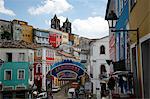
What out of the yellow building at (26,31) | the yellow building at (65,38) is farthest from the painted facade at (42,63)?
the yellow building at (65,38)

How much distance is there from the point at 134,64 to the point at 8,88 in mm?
30433

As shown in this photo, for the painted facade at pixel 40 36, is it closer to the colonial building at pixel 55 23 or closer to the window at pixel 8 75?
the colonial building at pixel 55 23

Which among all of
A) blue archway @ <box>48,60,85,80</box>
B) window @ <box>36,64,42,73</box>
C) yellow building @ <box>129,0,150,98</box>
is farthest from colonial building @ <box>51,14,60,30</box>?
yellow building @ <box>129,0,150,98</box>

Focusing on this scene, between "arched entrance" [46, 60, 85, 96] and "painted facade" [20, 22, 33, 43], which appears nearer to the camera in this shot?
"arched entrance" [46, 60, 85, 96]

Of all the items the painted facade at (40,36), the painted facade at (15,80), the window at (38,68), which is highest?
the painted facade at (40,36)

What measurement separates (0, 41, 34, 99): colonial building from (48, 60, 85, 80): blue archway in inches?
808

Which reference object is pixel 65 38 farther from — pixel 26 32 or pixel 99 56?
pixel 99 56

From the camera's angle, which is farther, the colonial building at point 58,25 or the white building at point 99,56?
the colonial building at point 58,25

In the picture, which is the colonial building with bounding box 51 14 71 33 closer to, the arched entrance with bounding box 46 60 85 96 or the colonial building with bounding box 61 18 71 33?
the colonial building with bounding box 61 18 71 33

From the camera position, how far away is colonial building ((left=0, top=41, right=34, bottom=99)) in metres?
38.7

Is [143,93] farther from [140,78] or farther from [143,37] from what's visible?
[143,37]

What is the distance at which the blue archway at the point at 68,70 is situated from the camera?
1888 centimetres

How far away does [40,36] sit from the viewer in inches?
2793

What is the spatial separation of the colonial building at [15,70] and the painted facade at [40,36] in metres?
29.6
